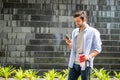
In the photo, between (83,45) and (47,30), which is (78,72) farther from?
(47,30)

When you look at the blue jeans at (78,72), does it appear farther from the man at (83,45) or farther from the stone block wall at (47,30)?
the stone block wall at (47,30)

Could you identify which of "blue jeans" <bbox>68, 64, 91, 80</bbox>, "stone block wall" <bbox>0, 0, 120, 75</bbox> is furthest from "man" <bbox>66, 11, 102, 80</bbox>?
"stone block wall" <bbox>0, 0, 120, 75</bbox>

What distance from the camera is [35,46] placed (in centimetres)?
984

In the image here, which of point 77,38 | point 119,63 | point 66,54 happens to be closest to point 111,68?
point 119,63

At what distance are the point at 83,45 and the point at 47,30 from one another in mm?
4575

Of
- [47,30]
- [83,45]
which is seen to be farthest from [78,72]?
[47,30]

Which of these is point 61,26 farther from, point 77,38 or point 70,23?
point 77,38

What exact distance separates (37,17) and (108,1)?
7.59 ft

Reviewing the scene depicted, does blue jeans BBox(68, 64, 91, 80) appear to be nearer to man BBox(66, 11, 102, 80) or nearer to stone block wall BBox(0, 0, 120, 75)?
man BBox(66, 11, 102, 80)

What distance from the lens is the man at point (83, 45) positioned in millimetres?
5344

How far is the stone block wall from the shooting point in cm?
971

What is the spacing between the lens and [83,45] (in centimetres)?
539

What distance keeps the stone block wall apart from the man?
440cm

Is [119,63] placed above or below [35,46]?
below
